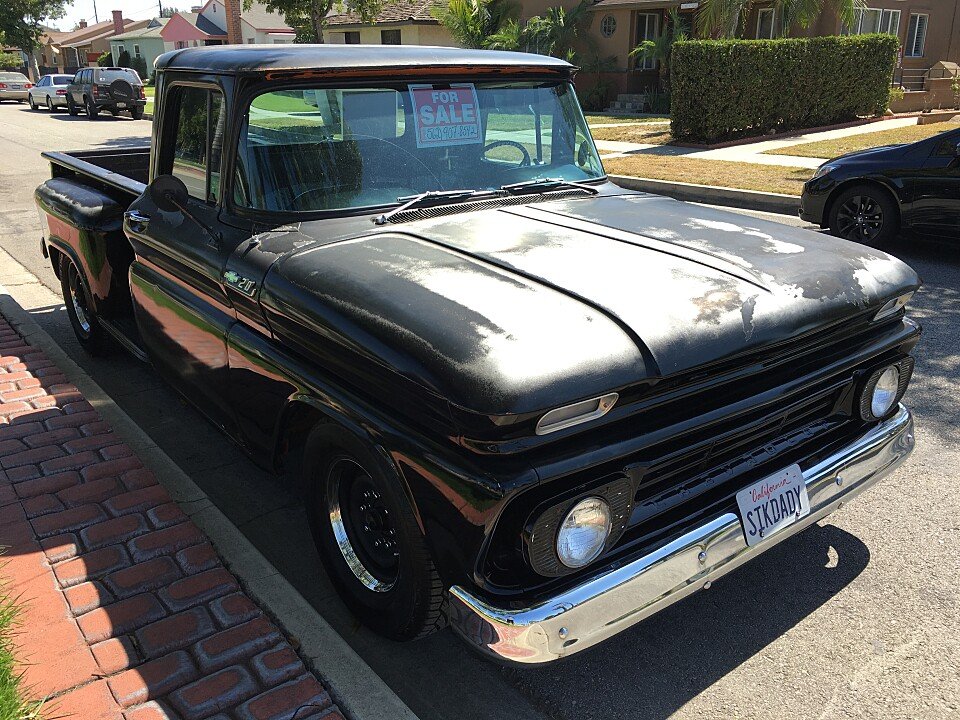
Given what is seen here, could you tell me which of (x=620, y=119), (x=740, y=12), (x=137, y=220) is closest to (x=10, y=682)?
(x=137, y=220)

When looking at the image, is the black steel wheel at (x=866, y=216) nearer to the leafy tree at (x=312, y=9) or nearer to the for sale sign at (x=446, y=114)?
the for sale sign at (x=446, y=114)

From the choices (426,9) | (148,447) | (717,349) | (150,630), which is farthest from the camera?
(426,9)

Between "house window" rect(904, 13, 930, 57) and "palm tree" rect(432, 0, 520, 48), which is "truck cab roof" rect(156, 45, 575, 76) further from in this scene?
"house window" rect(904, 13, 930, 57)

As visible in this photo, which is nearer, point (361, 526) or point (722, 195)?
point (361, 526)

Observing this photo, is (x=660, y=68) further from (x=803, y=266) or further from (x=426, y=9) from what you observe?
(x=803, y=266)

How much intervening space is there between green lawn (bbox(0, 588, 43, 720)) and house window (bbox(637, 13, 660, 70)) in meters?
27.8

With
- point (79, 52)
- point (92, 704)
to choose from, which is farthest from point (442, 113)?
point (79, 52)

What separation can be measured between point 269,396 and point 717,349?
5.34 feet

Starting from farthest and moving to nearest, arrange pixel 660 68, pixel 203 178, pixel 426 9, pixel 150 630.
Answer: pixel 426 9 → pixel 660 68 → pixel 203 178 → pixel 150 630

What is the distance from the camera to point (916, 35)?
28.5m

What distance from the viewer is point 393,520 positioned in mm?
2561

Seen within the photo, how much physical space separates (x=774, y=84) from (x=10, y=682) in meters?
18.3

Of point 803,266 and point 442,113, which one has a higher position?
point 442,113

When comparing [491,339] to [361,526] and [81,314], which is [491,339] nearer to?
[361,526]
